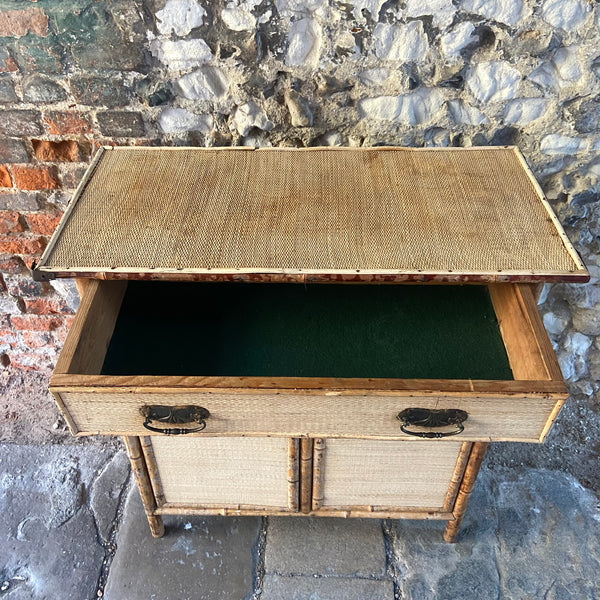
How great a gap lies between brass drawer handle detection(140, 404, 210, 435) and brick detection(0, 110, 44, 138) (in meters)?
0.95

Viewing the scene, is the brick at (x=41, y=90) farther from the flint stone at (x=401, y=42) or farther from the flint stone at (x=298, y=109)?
the flint stone at (x=401, y=42)

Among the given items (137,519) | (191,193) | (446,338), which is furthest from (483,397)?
(137,519)

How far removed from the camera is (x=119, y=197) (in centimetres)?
132

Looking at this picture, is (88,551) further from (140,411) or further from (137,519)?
(140,411)

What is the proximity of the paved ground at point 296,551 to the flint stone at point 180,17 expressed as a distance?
55.6 inches

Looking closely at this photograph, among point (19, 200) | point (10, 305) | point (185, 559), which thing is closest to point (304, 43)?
point (19, 200)

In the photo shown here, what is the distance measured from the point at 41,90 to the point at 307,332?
3.26ft

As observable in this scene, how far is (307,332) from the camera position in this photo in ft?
4.54

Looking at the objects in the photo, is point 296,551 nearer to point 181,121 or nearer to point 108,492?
point 108,492

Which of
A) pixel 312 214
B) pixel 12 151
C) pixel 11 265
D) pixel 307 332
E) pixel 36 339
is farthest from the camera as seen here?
pixel 36 339

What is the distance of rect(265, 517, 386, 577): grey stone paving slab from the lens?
1634 millimetres

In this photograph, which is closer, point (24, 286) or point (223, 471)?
point (223, 471)

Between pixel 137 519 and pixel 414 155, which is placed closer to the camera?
pixel 414 155

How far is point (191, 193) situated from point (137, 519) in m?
1.07
